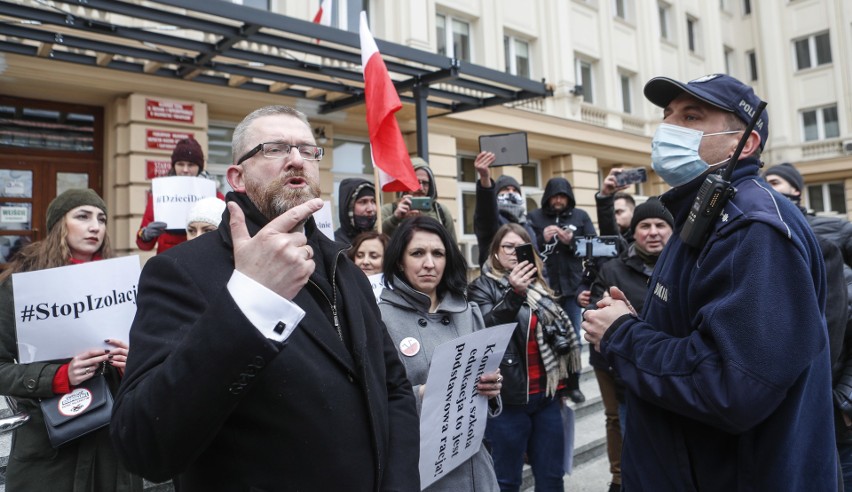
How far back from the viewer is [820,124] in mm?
21969

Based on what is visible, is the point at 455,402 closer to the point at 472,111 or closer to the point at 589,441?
the point at 589,441

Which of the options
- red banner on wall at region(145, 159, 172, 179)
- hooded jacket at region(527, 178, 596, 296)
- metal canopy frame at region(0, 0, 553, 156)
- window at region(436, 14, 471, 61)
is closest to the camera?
hooded jacket at region(527, 178, 596, 296)

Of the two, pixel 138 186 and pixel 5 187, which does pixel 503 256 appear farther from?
pixel 5 187

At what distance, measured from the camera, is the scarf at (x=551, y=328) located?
350 centimetres

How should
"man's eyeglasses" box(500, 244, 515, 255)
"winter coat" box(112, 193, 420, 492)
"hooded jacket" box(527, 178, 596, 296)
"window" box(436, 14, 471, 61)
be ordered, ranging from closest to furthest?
1. "winter coat" box(112, 193, 420, 492)
2. "man's eyeglasses" box(500, 244, 515, 255)
3. "hooded jacket" box(527, 178, 596, 296)
4. "window" box(436, 14, 471, 61)

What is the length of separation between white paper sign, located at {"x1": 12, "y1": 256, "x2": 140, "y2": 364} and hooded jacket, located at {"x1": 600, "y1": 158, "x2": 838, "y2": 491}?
2.00 m

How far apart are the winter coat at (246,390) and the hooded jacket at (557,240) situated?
4.11 m

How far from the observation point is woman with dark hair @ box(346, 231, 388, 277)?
11.7 feet

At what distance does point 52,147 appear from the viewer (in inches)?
309

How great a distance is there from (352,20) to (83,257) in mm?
8905

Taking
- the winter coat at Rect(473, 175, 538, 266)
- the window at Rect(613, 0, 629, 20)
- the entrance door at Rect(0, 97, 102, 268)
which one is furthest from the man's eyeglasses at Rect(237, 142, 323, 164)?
the window at Rect(613, 0, 629, 20)

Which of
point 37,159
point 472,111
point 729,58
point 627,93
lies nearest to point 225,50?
point 37,159

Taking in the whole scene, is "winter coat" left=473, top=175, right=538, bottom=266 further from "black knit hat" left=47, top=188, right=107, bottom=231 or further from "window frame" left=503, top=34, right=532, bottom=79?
"window frame" left=503, top=34, right=532, bottom=79

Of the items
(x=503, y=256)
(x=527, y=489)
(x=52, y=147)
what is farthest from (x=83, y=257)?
(x=52, y=147)
